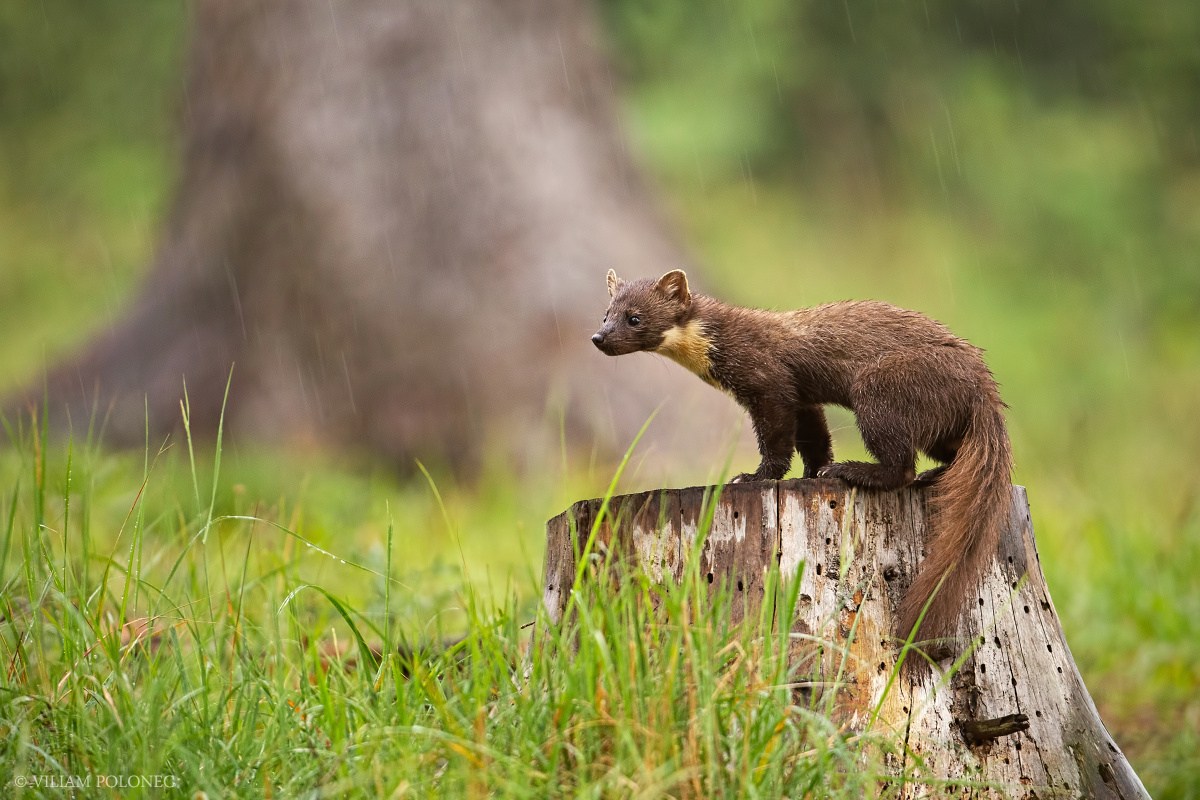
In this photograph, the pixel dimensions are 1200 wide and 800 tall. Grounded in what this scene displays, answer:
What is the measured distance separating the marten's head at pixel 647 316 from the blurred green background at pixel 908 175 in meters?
7.90

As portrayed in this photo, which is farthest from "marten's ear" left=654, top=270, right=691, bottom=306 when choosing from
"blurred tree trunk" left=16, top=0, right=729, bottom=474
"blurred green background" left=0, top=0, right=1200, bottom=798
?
"blurred green background" left=0, top=0, right=1200, bottom=798

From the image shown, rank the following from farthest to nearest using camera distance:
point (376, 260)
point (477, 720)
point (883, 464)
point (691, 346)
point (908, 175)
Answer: point (908, 175)
point (376, 260)
point (691, 346)
point (883, 464)
point (477, 720)

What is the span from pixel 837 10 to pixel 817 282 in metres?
4.58

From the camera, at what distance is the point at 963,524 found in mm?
3156

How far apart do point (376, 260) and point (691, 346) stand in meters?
5.03

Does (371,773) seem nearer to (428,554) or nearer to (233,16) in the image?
(428,554)

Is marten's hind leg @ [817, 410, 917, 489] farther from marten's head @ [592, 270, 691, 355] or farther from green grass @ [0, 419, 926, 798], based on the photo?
marten's head @ [592, 270, 691, 355]

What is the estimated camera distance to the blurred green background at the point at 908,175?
14.4 m

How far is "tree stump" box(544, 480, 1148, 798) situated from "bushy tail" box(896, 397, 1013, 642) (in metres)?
0.08

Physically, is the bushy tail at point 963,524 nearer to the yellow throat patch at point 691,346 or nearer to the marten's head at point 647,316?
the yellow throat patch at point 691,346

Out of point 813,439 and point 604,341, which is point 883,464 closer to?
point 813,439

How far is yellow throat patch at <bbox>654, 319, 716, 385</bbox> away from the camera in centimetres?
384

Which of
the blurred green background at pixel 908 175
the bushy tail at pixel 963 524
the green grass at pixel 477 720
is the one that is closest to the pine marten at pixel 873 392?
the bushy tail at pixel 963 524

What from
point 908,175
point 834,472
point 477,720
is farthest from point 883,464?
point 908,175
